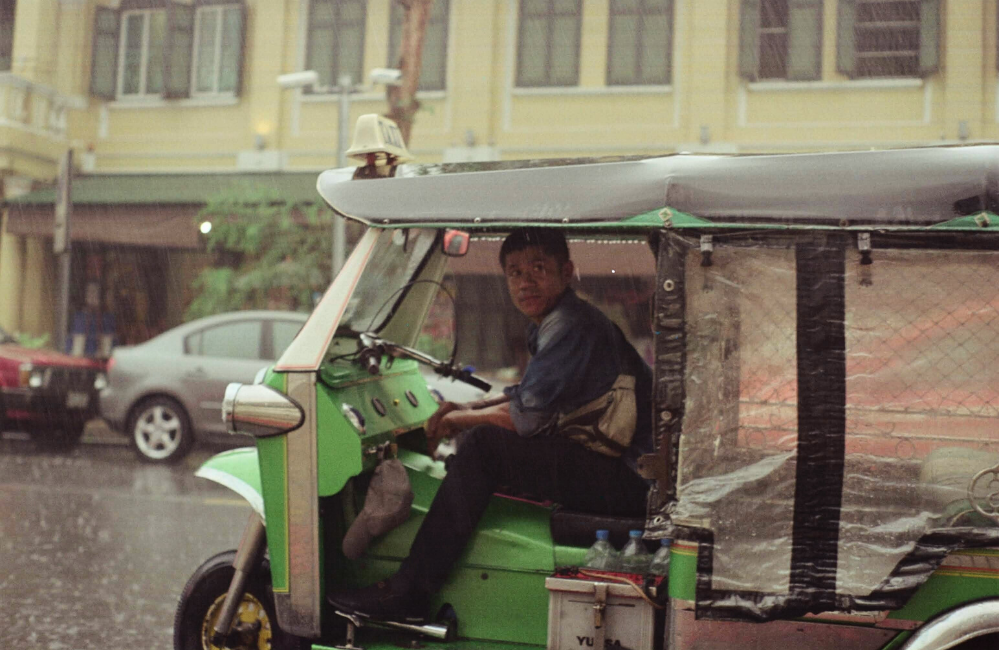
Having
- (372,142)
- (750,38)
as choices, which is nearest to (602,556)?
(372,142)

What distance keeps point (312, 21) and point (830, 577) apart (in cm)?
1771

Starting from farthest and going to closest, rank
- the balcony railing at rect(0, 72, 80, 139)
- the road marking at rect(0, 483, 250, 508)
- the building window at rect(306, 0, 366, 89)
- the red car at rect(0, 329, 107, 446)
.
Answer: the building window at rect(306, 0, 366, 89), the balcony railing at rect(0, 72, 80, 139), the red car at rect(0, 329, 107, 446), the road marking at rect(0, 483, 250, 508)

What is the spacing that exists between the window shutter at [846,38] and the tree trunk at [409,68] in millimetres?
6696

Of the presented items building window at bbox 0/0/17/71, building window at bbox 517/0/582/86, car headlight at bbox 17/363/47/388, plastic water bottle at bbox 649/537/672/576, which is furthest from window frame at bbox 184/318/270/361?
building window at bbox 0/0/17/71

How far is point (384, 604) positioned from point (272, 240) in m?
12.9

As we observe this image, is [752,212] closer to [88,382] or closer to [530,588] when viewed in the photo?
[530,588]

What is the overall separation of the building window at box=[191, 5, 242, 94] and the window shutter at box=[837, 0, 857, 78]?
10.5 m

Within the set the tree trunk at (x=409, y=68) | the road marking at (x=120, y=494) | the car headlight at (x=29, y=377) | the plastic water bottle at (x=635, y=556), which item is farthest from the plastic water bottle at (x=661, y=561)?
the tree trunk at (x=409, y=68)

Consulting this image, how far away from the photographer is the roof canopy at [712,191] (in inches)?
114

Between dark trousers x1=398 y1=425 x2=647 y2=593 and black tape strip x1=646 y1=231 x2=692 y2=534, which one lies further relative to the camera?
dark trousers x1=398 y1=425 x2=647 y2=593

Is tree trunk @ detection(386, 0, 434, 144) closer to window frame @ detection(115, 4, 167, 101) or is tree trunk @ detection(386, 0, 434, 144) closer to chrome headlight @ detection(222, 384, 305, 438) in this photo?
window frame @ detection(115, 4, 167, 101)

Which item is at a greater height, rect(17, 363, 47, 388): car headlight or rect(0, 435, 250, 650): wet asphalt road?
rect(17, 363, 47, 388): car headlight

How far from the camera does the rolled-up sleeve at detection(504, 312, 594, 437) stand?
3.68 m

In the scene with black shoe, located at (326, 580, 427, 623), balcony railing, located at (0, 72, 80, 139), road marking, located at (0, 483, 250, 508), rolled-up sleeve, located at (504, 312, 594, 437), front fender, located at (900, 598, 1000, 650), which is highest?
balcony railing, located at (0, 72, 80, 139)
